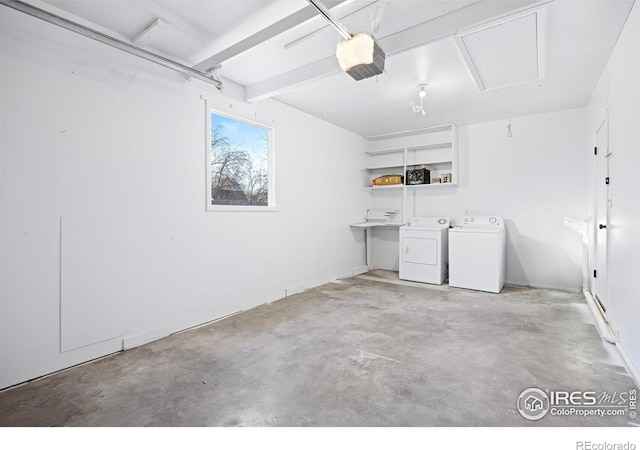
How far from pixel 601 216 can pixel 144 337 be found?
4536mm

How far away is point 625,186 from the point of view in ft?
7.35

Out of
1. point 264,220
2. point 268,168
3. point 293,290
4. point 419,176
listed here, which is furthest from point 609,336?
point 268,168

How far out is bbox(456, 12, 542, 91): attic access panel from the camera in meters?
2.25

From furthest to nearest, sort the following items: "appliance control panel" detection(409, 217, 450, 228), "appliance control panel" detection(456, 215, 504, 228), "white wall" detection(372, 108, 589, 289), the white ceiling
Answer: "appliance control panel" detection(409, 217, 450, 228)
"appliance control panel" detection(456, 215, 504, 228)
"white wall" detection(372, 108, 589, 289)
the white ceiling

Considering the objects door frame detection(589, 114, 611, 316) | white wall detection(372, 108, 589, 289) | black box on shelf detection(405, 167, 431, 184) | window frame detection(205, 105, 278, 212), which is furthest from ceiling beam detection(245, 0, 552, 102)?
white wall detection(372, 108, 589, 289)

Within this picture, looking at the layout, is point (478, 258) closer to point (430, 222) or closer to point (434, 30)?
point (430, 222)

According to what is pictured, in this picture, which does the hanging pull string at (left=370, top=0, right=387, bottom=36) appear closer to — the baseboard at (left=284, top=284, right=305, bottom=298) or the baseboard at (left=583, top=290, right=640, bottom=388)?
the baseboard at (left=583, top=290, right=640, bottom=388)

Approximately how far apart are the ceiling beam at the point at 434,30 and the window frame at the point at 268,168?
0.87 meters

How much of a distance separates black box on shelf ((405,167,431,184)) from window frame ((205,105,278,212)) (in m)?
2.57

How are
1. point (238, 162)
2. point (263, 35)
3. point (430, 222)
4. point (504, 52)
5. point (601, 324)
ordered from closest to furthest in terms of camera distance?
point (263, 35) → point (504, 52) → point (601, 324) → point (238, 162) → point (430, 222)

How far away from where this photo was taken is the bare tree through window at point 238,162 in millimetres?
3369

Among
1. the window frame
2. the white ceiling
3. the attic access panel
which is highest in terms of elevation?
the white ceiling

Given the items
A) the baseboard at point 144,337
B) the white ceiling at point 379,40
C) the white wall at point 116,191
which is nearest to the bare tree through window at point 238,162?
the white wall at point 116,191
